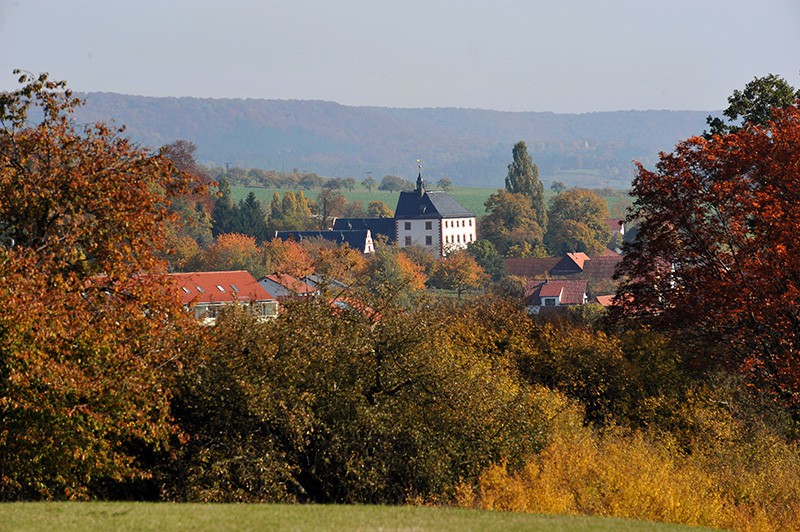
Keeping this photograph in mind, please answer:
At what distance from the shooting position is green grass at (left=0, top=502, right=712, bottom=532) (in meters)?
16.9

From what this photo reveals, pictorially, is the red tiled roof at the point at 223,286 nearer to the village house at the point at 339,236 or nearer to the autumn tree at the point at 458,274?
the autumn tree at the point at 458,274

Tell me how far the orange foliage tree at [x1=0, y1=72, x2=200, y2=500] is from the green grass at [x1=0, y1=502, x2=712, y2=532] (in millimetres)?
2099

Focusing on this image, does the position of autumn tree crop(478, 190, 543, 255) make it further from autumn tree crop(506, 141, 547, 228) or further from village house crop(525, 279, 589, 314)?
village house crop(525, 279, 589, 314)

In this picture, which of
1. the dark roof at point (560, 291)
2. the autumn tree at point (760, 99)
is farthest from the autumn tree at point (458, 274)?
the autumn tree at point (760, 99)

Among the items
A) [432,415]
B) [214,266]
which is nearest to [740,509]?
[432,415]

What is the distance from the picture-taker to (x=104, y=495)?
74.5 feet

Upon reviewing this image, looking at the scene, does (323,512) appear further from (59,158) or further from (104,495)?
(59,158)

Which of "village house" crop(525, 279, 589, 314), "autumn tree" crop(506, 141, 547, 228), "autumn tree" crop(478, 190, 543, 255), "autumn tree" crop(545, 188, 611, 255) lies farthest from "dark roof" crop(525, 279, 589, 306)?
"autumn tree" crop(506, 141, 547, 228)

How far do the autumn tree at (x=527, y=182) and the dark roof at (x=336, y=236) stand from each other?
25.3 metres

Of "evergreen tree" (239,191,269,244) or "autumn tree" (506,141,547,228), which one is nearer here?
"evergreen tree" (239,191,269,244)

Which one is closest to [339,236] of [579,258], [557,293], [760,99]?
[579,258]

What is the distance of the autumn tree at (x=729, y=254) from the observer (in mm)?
31750

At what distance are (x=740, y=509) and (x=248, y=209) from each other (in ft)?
504

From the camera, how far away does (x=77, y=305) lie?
22.8 m
